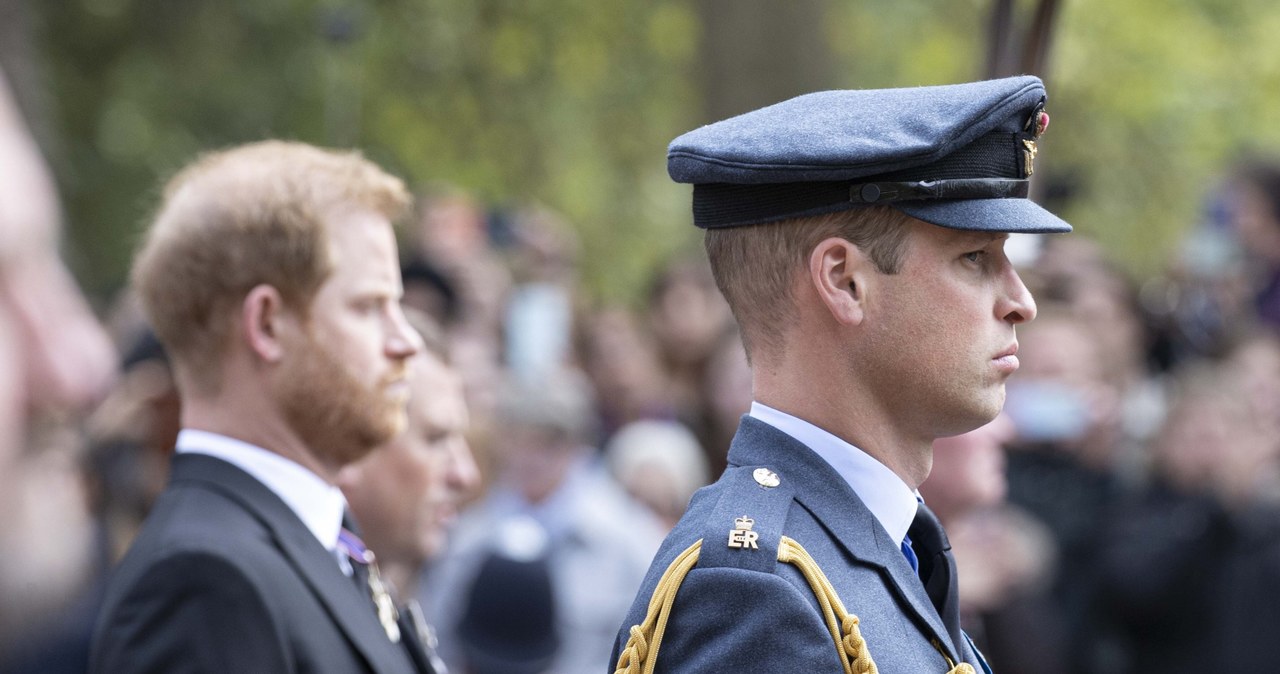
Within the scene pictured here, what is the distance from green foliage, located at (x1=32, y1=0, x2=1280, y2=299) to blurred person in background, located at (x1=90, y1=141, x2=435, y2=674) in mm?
10283

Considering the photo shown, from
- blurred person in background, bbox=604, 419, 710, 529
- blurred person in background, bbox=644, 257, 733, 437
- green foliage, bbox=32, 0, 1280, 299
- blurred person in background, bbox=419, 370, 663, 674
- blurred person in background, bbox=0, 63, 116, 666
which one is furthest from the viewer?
green foliage, bbox=32, 0, 1280, 299

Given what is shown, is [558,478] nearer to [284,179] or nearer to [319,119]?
[284,179]

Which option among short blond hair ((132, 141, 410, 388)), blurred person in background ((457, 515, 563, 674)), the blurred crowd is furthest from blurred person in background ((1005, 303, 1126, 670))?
short blond hair ((132, 141, 410, 388))

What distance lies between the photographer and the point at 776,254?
2518mm

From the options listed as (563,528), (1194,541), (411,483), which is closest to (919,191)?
(411,483)

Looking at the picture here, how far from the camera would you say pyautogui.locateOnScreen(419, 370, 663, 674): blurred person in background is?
6.70 m

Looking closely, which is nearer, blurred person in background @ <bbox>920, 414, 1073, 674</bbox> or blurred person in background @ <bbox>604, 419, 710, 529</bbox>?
blurred person in background @ <bbox>920, 414, 1073, 674</bbox>

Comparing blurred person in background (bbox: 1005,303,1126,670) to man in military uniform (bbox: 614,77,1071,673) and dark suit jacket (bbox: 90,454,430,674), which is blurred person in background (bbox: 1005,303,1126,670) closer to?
dark suit jacket (bbox: 90,454,430,674)

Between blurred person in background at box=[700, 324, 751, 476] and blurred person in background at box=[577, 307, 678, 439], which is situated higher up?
blurred person in background at box=[700, 324, 751, 476]

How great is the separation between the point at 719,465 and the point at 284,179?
12.7ft

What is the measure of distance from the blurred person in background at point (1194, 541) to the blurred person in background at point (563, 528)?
1967 mm

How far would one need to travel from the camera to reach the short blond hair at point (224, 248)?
129 inches

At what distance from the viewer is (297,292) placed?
130 inches

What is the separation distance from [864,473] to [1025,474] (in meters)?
4.86
